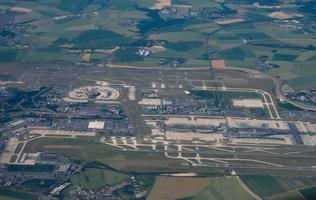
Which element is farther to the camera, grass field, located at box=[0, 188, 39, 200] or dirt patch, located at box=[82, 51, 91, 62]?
dirt patch, located at box=[82, 51, 91, 62]

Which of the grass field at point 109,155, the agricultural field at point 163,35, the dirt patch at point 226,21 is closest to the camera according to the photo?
the grass field at point 109,155

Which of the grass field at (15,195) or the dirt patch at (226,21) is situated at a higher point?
the dirt patch at (226,21)

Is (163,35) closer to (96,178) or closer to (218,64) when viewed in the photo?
(218,64)

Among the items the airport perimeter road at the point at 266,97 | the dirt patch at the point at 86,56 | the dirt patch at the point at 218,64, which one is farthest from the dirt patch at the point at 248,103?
the dirt patch at the point at 86,56

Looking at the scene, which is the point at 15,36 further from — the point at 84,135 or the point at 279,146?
the point at 279,146

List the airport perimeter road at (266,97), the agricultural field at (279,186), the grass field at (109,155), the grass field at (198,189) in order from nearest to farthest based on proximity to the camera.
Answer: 1. the grass field at (198,189)
2. the agricultural field at (279,186)
3. the grass field at (109,155)
4. the airport perimeter road at (266,97)

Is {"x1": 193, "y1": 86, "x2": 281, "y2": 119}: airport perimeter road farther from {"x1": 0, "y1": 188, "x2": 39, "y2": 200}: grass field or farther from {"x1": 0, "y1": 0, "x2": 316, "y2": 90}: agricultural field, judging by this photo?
{"x1": 0, "y1": 188, "x2": 39, "y2": 200}: grass field

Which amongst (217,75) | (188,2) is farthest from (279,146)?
(188,2)

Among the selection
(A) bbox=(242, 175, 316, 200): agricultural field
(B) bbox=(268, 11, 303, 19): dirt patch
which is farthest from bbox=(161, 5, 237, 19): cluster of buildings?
(A) bbox=(242, 175, 316, 200): agricultural field

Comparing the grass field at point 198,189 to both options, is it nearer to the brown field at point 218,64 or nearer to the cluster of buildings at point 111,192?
the cluster of buildings at point 111,192
